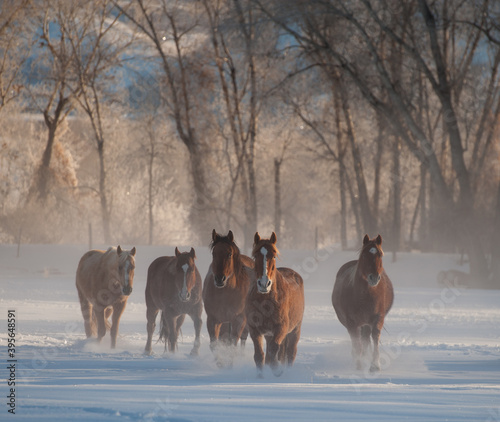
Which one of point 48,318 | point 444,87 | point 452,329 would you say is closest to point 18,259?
point 48,318

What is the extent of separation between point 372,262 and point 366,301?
22.7 inches

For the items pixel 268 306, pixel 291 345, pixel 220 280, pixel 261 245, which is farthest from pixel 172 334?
pixel 261 245

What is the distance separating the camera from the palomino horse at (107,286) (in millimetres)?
11148

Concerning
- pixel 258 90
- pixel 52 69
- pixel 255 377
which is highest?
pixel 52 69

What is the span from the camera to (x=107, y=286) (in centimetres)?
1191

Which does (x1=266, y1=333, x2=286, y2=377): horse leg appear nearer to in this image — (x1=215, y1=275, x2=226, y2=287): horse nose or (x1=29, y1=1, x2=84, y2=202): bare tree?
(x1=215, y1=275, x2=226, y2=287): horse nose

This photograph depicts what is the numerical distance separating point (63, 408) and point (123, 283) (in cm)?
490

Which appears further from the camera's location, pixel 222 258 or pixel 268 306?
pixel 222 258

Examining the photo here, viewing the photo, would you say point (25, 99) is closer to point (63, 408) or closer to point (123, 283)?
point (123, 283)

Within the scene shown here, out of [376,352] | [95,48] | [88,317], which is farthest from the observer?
[95,48]

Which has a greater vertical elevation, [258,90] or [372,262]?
[258,90]

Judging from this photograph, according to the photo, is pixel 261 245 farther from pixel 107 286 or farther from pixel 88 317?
pixel 88 317

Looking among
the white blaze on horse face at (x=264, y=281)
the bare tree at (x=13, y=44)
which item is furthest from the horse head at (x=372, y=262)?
the bare tree at (x=13, y=44)

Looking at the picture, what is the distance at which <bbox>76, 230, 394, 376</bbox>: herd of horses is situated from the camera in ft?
28.9
